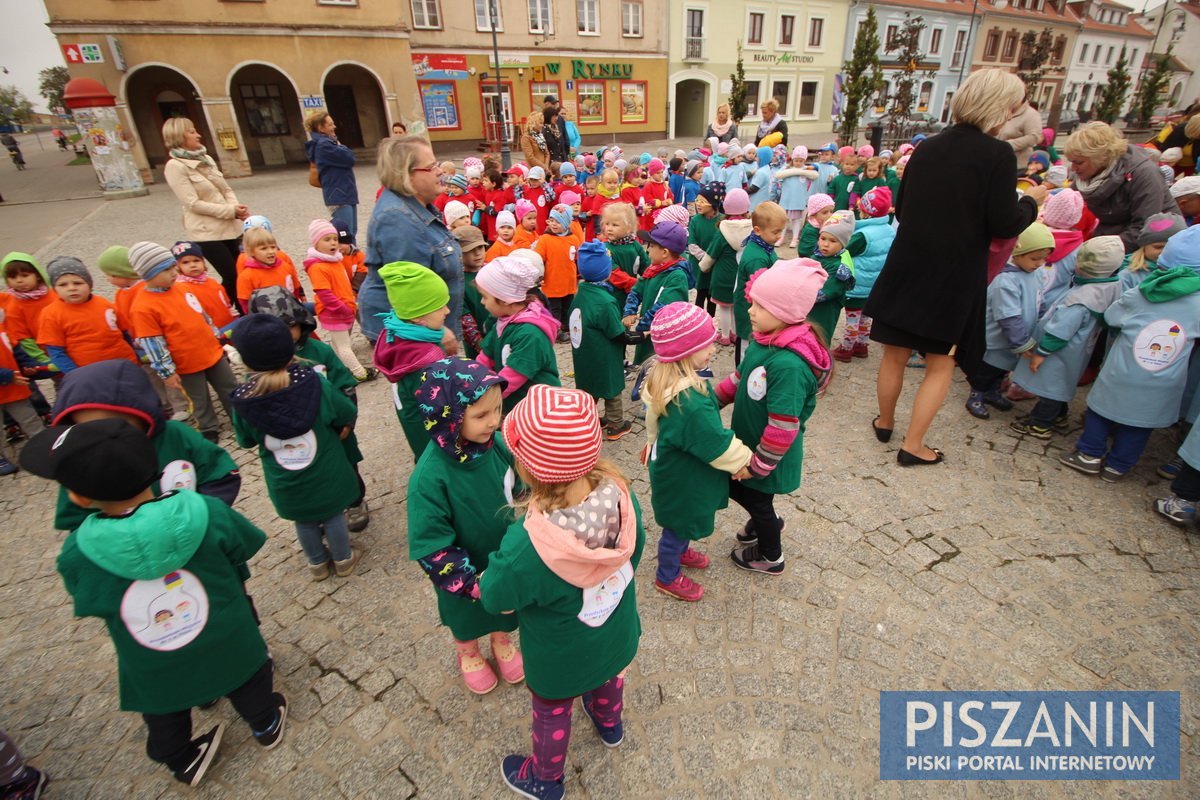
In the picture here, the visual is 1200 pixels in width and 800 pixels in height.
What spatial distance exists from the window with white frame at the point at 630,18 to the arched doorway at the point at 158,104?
20.8 meters

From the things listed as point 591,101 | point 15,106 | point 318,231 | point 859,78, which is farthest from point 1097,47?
point 15,106

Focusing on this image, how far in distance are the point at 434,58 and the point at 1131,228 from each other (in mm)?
29043

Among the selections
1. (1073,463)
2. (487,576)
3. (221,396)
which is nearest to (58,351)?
(221,396)

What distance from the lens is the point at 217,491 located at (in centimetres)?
249

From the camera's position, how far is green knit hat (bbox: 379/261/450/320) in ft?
9.73

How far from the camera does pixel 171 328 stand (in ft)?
14.0

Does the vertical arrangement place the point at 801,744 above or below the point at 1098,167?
below

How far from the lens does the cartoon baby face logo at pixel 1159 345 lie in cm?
344

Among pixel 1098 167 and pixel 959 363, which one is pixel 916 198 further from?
pixel 1098 167

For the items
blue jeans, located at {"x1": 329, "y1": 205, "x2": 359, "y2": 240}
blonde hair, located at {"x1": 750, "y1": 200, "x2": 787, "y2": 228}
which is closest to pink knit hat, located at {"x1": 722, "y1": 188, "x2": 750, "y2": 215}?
blonde hair, located at {"x1": 750, "y1": 200, "x2": 787, "y2": 228}

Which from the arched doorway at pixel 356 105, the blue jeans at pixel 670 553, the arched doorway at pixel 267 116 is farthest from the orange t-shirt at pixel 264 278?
the arched doorway at pixel 267 116

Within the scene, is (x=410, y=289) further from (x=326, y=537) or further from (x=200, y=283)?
(x=200, y=283)

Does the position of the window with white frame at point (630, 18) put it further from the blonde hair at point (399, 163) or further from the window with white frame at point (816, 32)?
the blonde hair at point (399, 163)

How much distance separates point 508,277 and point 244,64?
25.3 metres
